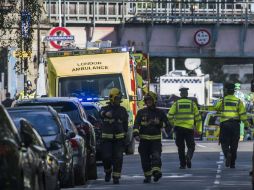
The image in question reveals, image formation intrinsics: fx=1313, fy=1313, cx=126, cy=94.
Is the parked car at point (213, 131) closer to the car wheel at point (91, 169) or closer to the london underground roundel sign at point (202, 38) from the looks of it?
the london underground roundel sign at point (202, 38)

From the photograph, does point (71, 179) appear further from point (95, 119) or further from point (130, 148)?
point (130, 148)

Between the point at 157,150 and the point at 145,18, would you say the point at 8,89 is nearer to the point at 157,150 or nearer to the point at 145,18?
the point at 145,18

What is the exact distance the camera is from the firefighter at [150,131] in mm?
23688

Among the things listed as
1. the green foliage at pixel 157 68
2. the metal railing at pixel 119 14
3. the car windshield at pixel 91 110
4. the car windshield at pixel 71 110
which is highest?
the metal railing at pixel 119 14

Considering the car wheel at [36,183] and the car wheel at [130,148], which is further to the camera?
the car wheel at [130,148]

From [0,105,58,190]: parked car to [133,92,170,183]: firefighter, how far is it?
8.06 metres

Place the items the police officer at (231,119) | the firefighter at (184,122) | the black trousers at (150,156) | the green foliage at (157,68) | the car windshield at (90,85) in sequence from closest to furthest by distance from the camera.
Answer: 1. the black trousers at (150,156)
2. the firefighter at (184,122)
3. the police officer at (231,119)
4. the car windshield at (90,85)
5. the green foliage at (157,68)

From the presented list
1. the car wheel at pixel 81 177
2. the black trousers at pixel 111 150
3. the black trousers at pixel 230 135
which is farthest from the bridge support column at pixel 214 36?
the car wheel at pixel 81 177

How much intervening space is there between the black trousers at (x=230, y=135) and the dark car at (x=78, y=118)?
→ 359 centimetres

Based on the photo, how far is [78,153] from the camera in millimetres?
22438

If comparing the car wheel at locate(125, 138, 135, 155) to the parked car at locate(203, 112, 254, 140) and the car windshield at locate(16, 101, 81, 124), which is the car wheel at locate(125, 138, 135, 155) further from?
the parked car at locate(203, 112, 254, 140)

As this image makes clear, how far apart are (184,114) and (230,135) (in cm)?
114

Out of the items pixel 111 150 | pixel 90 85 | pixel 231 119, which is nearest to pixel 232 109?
pixel 231 119

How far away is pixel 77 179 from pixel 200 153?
41.1 feet
